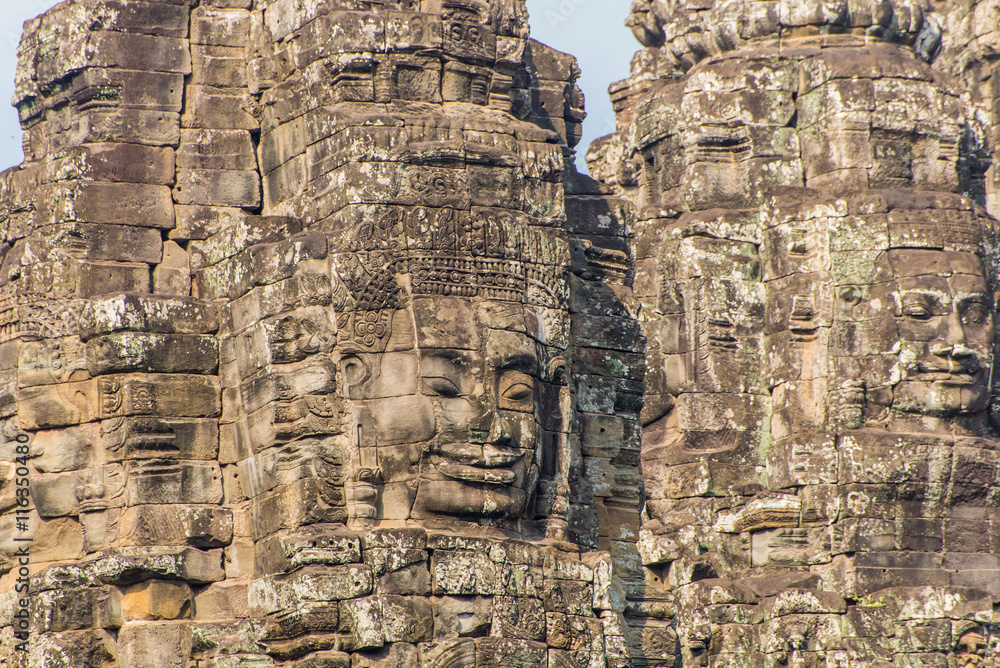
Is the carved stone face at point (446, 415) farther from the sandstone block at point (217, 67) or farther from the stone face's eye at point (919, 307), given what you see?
the stone face's eye at point (919, 307)

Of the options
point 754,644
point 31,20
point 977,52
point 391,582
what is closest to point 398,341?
point 391,582

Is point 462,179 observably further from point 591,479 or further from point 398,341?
point 591,479

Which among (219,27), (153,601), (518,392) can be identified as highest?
(219,27)

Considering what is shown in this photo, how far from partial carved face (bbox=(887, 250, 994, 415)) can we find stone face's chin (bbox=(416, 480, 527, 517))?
14149 millimetres

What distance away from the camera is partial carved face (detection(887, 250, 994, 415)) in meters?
33.6

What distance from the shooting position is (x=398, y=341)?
20.7 meters

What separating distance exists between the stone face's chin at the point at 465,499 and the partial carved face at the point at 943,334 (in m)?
14.1

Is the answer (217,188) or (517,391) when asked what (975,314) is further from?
(217,188)

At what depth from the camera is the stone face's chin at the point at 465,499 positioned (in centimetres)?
2050

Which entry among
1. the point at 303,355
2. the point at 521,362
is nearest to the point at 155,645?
the point at 303,355

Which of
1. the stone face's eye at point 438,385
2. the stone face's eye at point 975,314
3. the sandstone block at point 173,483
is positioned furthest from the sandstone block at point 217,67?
the stone face's eye at point 975,314

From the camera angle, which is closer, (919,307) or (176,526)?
(176,526)

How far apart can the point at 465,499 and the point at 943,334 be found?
14.7 m

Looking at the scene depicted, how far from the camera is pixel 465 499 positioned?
67.5 feet
